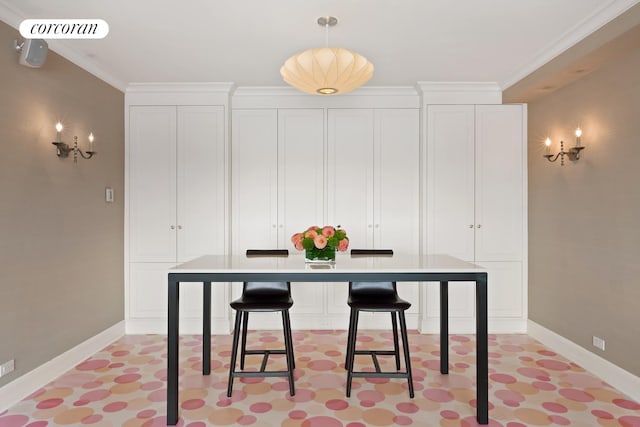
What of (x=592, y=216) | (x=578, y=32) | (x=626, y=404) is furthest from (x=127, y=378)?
(x=578, y=32)

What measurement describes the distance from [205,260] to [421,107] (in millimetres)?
2891

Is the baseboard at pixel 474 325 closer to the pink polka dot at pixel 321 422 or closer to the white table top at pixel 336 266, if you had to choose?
the white table top at pixel 336 266

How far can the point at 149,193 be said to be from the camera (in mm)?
4391

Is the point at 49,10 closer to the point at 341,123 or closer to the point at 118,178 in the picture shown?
the point at 118,178

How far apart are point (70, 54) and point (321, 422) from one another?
3.49 metres

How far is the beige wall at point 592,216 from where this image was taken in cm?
294

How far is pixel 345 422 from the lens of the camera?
250cm

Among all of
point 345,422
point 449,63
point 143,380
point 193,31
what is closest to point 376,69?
point 449,63

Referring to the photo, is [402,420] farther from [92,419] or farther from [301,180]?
[301,180]

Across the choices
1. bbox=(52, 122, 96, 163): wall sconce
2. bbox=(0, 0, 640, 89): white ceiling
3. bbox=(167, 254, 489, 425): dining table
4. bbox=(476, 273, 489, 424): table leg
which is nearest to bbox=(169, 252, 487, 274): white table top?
bbox=(167, 254, 489, 425): dining table

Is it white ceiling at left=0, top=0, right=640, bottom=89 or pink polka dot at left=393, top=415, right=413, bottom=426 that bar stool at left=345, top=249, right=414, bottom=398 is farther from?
white ceiling at left=0, top=0, right=640, bottom=89

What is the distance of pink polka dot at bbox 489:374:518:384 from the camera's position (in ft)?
10.2

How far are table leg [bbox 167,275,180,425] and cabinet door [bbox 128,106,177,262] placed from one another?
198 cm

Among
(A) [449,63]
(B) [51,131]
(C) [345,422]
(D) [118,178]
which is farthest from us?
(D) [118,178]
